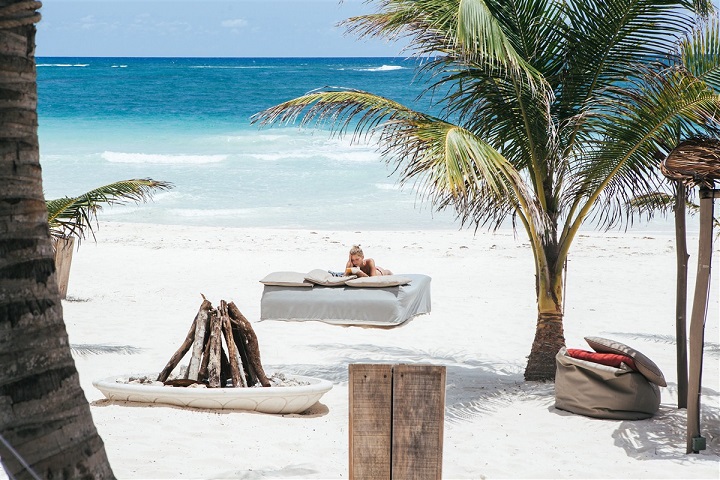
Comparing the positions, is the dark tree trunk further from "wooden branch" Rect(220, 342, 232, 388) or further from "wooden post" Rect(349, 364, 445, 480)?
"wooden post" Rect(349, 364, 445, 480)

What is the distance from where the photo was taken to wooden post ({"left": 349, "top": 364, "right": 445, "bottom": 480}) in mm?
2887

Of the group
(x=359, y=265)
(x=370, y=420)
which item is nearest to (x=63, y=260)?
(x=359, y=265)

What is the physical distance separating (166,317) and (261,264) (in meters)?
4.34

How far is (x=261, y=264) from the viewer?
14.9m

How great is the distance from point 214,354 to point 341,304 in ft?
12.9

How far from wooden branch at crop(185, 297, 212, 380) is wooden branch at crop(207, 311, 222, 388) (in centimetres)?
6

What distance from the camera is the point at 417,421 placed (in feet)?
9.54

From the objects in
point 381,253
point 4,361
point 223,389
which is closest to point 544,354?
point 223,389

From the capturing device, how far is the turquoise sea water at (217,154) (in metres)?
24.1

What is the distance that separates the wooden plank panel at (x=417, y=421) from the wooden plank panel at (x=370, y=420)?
0.03 meters

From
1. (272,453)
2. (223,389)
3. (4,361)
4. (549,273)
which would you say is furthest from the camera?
(549,273)

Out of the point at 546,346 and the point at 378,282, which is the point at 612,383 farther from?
the point at 378,282

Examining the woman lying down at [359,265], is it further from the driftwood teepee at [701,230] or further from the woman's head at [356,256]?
the driftwood teepee at [701,230]

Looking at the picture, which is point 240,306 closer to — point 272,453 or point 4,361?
point 272,453
